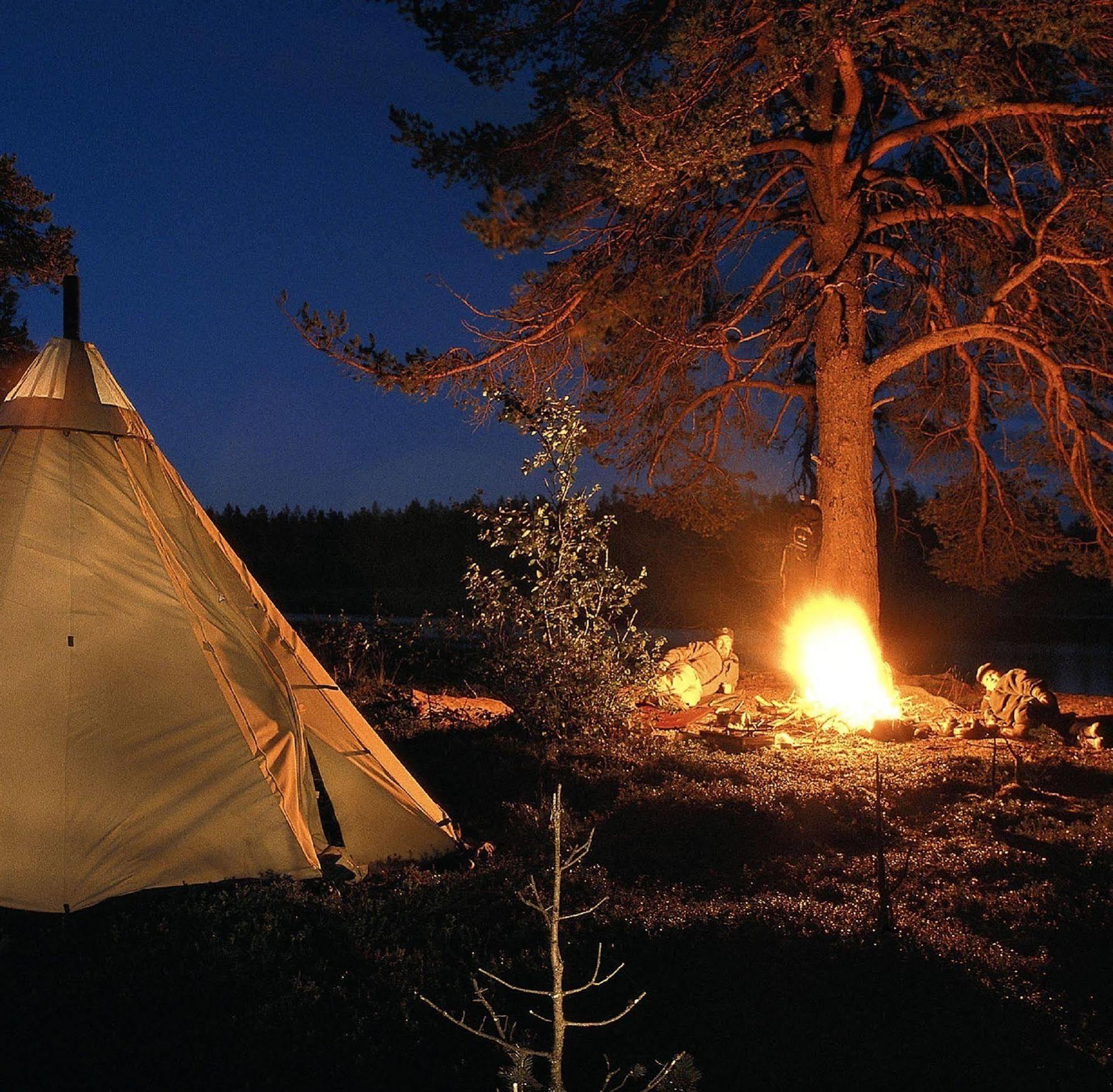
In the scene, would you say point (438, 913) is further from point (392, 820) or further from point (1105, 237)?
point (1105, 237)

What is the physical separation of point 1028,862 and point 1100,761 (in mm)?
3007

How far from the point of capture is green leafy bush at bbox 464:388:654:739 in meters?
7.74

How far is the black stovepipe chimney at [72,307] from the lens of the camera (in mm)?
4914

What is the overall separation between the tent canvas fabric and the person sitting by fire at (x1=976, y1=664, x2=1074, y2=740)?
612cm

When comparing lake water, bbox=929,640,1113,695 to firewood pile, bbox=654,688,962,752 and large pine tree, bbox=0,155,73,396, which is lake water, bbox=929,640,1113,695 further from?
large pine tree, bbox=0,155,73,396

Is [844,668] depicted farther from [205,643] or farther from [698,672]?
[205,643]

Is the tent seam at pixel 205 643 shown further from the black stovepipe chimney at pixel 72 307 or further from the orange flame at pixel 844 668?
the orange flame at pixel 844 668

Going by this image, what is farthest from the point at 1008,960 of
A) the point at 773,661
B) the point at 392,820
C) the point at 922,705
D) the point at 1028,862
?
the point at 773,661

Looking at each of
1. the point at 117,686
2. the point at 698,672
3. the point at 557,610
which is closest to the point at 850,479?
the point at 698,672

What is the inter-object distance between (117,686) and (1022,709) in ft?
24.1

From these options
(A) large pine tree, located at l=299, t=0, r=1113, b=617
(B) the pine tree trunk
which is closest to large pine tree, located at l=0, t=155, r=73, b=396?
(A) large pine tree, located at l=299, t=0, r=1113, b=617

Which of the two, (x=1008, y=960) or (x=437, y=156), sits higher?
(x=437, y=156)

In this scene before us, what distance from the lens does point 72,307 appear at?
16.3 feet

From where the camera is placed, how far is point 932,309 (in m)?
10.8
